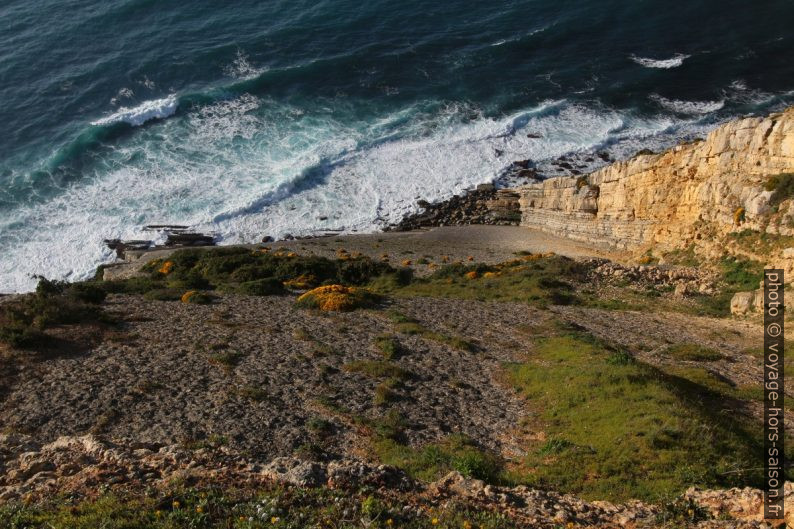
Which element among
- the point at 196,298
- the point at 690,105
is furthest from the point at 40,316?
the point at 690,105

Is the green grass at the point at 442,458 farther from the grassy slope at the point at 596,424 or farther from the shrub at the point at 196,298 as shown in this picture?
the shrub at the point at 196,298

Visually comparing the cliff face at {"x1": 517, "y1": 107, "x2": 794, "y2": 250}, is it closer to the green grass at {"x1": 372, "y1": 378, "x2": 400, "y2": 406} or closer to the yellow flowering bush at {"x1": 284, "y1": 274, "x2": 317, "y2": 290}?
the green grass at {"x1": 372, "y1": 378, "x2": 400, "y2": 406}

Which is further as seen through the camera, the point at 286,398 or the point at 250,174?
the point at 250,174

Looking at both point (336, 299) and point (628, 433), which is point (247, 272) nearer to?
point (336, 299)

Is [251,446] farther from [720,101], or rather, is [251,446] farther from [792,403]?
[720,101]

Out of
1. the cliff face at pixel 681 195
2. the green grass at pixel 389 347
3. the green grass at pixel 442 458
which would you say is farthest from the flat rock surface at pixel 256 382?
→ the cliff face at pixel 681 195

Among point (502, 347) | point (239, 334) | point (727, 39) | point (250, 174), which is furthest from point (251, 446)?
point (727, 39)
